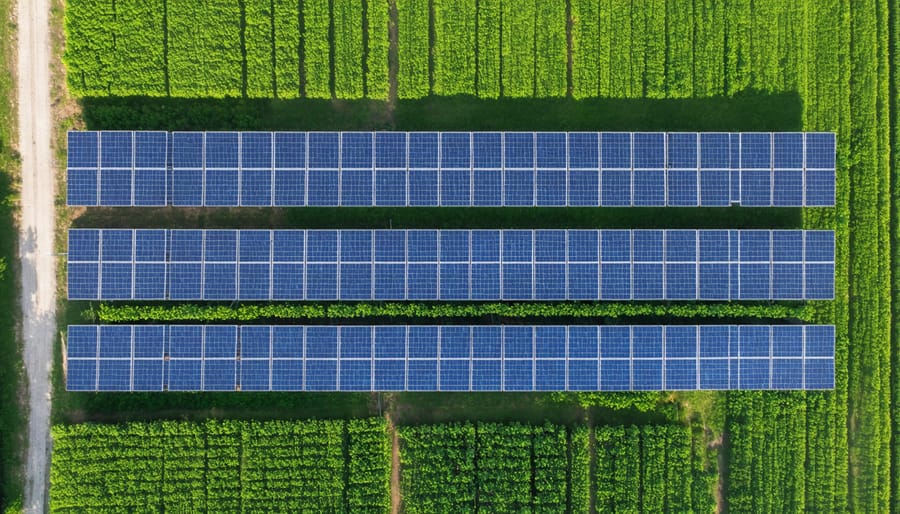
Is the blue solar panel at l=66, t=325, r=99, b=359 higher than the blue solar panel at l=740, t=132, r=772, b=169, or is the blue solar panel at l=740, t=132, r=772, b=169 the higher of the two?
the blue solar panel at l=740, t=132, r=772, b=169

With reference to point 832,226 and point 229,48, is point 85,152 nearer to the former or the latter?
point 229,48

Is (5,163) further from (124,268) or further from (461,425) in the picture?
(461,425)

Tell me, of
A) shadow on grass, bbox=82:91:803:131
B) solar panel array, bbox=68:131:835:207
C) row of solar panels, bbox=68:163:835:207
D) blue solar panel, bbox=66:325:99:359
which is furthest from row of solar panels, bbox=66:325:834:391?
shadow on grass, bbox=82:91:803:131

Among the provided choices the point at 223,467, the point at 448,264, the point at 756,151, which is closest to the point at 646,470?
the point at 448,264

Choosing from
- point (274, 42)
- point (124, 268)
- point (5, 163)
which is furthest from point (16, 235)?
point (274, 42)

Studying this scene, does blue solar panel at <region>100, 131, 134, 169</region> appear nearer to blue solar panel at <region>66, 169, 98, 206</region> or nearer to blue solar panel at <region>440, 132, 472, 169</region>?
blue solar panel at <region>66, 169, 98, 206</region>

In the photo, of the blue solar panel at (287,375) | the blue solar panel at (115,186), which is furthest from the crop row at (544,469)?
the blue solar panel at (115,186)
